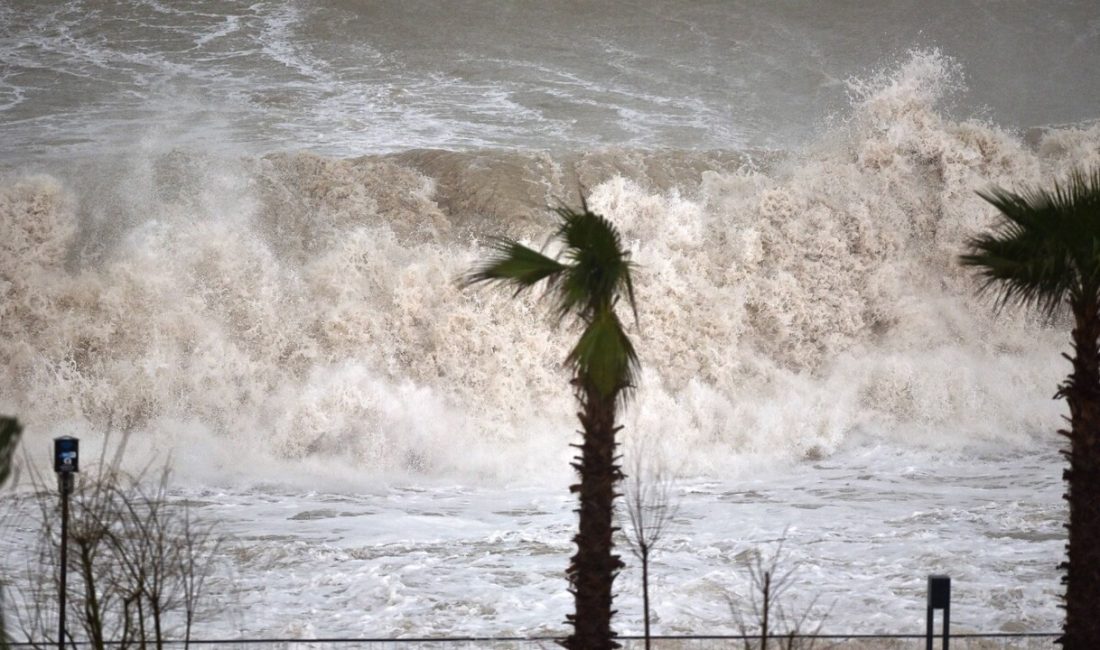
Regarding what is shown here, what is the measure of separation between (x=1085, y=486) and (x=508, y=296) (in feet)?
37.7

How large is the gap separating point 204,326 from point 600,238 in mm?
12099

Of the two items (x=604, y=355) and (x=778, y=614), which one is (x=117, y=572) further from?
(x=604, y=355)

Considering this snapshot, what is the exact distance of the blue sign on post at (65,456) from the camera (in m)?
6.61

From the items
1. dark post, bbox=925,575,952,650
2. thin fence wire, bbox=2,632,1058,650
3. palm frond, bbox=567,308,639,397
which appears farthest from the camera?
thin fence wire, bbox=2,632,1058,650

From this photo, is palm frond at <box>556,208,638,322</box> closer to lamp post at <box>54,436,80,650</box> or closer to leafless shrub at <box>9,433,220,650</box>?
leafless shrub at <box>9,433,220,650</box>

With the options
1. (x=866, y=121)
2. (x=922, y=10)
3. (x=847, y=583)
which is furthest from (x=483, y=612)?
(x=922, y=10)

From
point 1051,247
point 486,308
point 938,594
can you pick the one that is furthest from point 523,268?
point 486,308

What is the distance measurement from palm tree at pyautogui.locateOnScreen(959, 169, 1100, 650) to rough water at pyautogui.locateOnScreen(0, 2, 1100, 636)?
2834 mm

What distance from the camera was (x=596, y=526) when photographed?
608 cm

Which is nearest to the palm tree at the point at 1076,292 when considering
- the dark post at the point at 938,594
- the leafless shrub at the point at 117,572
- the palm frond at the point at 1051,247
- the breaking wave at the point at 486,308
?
the palm frond at the point at 1051,247

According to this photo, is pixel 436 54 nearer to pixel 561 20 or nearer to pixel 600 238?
pixel 561 20

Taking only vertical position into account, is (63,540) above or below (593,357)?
below

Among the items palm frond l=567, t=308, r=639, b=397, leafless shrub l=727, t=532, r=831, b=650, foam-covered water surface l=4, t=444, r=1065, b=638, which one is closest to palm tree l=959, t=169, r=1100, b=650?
leafless shrub l=727, t=532, r=831, b=650

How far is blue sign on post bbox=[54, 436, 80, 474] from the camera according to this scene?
6605 millimetres
